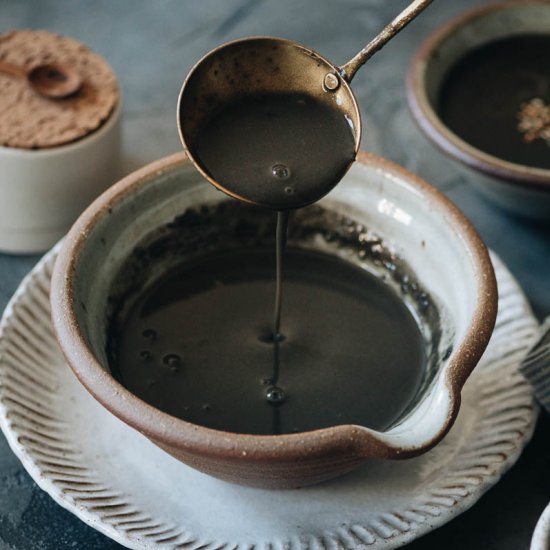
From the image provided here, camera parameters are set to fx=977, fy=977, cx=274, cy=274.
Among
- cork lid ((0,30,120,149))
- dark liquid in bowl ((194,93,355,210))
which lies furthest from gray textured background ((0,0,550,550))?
dark liquid in bowl ((194,93,355,210))

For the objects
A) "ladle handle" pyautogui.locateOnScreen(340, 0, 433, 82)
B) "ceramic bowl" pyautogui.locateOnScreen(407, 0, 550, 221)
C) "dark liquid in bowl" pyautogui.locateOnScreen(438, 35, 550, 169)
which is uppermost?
"ladle handle" pyautogui.locateOnScreen(340, 0, 433, 82)

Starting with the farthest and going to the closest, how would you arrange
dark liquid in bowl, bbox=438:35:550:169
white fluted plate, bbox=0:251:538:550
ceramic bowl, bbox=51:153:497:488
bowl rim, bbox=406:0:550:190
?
dark liquid in bowl, bbox=438:35:550:169 → bowl rim, bbox=406:0:550:190 → white fluted plate, bbox=0:251:538:550 → ceramic bowl, bbox=51:153:497:488

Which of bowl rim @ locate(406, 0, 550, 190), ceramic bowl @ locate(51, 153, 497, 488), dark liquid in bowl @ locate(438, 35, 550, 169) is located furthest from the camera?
dark liquid in bowl @ locate(438, 35, 550, 169)

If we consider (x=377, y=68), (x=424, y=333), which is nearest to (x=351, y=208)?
(x=424, y=333)

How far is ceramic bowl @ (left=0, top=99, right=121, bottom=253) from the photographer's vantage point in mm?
1326

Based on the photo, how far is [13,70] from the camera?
55.1 inches

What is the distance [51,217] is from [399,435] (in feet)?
2.23

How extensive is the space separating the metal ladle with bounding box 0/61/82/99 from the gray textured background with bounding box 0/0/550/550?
18cm

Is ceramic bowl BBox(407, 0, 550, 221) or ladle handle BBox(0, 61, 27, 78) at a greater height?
ladle handle BBox(0, 61, 27, 78)

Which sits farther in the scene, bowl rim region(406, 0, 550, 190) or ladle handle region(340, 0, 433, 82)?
bowl rim region(406, 0, 550, 190)

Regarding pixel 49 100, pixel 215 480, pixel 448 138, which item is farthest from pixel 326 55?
pixel 215 480

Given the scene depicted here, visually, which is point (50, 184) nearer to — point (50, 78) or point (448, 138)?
point (50, 78)

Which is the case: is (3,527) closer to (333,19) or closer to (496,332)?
(496,332)

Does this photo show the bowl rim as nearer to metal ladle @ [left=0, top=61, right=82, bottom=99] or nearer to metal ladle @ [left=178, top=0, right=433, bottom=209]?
metal ladle @ [left=178, top=0, right=433, bottom=209]
